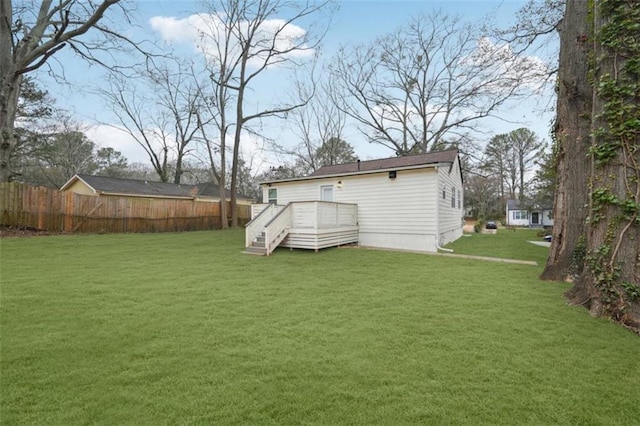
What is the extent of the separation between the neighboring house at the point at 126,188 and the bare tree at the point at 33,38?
7.91 meters

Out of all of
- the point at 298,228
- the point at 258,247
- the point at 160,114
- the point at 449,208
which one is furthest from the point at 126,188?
the point at 449,208

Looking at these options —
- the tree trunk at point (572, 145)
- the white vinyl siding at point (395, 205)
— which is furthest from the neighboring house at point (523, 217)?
the tree trunk at point (572, 145)

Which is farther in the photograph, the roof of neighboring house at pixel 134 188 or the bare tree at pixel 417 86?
the bare tree at pixel 417 86

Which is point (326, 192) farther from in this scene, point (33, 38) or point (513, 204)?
point (513, 204)

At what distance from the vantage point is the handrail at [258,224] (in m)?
9.66

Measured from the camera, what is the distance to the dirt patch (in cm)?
993

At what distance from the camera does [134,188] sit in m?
22.1

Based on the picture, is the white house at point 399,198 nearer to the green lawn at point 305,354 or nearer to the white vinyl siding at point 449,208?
the white vinyl siding at point 449,208

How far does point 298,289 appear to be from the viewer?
5.00 metres

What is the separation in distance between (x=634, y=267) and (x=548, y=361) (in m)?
2.09

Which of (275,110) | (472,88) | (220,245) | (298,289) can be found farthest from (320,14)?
(298,289)

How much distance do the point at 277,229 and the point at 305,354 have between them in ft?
22.5

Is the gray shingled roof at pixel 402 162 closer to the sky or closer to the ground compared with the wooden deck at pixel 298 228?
closer to the sky

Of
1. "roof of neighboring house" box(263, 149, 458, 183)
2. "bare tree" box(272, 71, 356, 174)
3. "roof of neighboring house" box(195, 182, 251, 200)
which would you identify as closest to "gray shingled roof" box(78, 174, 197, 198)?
"roof of neighboring house" box(195, 182, 251, 200)
